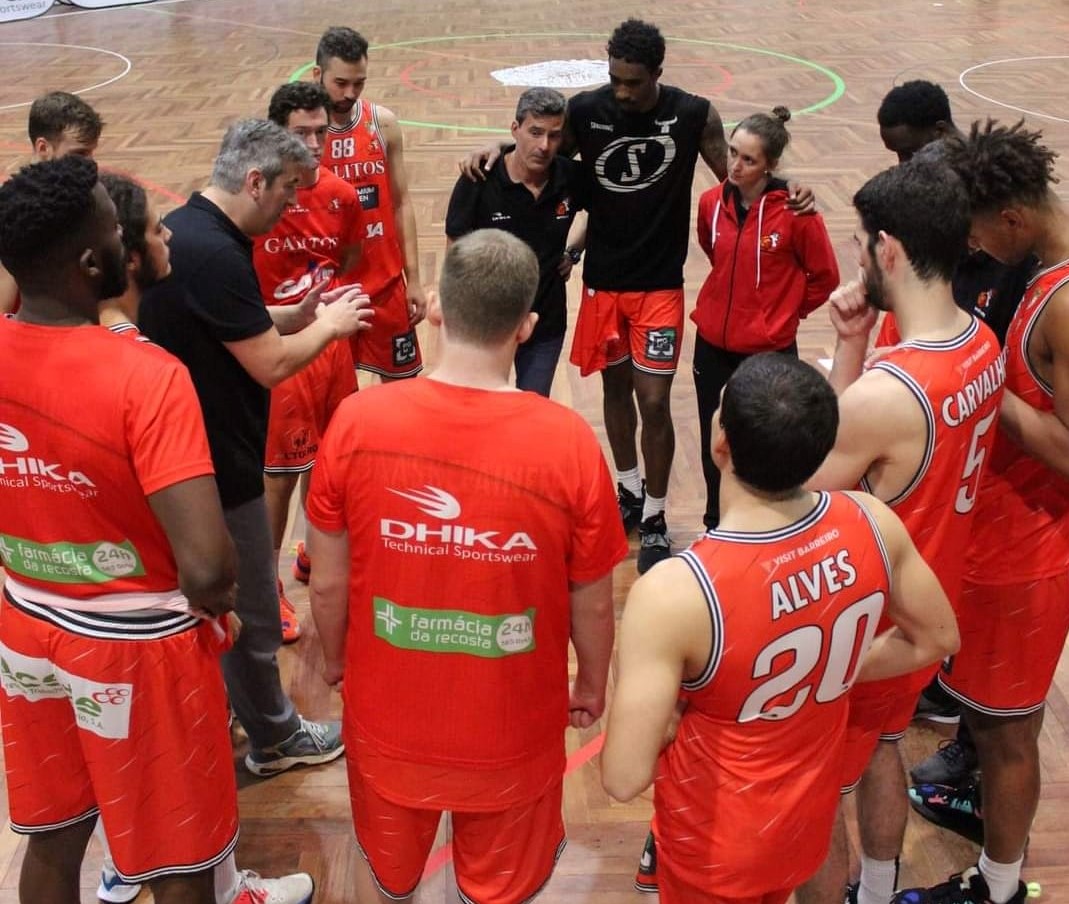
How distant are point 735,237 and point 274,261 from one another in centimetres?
167

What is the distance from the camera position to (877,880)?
9.09 feet

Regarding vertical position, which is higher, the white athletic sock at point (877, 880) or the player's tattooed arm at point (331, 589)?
the player's tattooed arm at point (331, 589)

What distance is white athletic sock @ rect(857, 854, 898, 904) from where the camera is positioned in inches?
109

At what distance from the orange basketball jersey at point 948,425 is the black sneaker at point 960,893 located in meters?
0.98

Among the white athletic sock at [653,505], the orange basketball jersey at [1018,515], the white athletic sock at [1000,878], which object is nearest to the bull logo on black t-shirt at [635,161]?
the white athletic sock at [653,505]

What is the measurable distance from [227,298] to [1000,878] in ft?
8.17

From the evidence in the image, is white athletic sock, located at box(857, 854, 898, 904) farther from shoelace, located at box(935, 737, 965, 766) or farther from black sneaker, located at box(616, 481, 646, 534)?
black sneaker, located at box(616, 481, 646, 534)

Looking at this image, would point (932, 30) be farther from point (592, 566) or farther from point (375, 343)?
point (592, 566)

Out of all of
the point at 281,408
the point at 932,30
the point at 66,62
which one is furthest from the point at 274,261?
the point at 932,30

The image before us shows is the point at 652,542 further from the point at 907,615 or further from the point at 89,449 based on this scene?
the point at 89,449

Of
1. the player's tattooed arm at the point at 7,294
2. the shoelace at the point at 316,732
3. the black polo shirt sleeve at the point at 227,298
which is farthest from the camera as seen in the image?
the shoelace at the point at 316,732

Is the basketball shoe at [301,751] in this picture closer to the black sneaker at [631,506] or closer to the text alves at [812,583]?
the black sneaker at [631,506]

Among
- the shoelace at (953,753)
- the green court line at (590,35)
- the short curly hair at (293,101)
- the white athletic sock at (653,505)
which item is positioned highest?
the short curly hair at (293,101)

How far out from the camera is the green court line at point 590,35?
10766 millimetres
